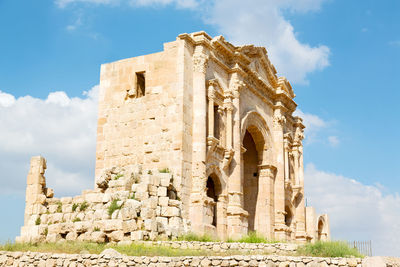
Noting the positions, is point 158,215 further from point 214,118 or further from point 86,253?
point 214,118

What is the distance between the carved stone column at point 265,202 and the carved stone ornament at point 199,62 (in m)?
8.10

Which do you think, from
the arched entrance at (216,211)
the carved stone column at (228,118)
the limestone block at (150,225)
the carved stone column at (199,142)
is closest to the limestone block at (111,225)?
the limestone block at (150,225)

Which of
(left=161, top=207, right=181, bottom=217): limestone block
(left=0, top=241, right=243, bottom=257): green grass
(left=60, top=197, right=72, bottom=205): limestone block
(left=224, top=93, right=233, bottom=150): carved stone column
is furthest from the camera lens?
(left=224, top=93, right=233, bottom=150): carved stone column

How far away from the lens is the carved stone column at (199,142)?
62.3 feet

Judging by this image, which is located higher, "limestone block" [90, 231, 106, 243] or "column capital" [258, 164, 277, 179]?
"column capital" [258, 164, 277, 179]

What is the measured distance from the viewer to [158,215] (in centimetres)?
1753

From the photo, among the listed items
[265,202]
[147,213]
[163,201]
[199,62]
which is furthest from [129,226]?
[265,202]

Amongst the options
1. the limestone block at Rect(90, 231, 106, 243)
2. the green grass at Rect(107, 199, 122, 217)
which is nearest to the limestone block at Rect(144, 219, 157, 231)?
the green grass at Rect(107, 199, 122, 217)

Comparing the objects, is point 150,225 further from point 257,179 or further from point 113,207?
point 257,179

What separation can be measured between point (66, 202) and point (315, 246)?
8908 millimetres

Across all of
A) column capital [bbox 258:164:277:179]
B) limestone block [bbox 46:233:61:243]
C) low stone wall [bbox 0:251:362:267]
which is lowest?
low stone wall [bbox 0:251:362:267]

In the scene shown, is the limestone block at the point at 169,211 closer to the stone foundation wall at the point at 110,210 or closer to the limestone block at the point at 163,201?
the stone foundation wall at the point at 110,210

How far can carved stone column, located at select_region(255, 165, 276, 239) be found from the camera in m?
25.7

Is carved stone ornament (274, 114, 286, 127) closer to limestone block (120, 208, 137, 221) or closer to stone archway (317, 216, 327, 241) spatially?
stone archway (317, 216, 327, 241)
